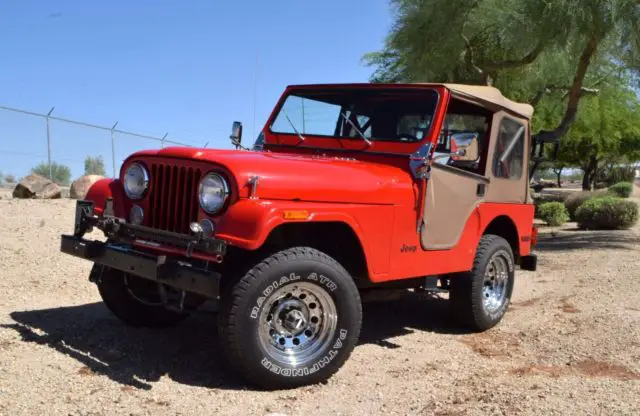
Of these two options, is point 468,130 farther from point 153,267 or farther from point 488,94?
point 153,267

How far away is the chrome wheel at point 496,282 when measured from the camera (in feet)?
19.2

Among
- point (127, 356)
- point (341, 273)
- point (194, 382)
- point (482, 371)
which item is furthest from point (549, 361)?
point (127, 356)

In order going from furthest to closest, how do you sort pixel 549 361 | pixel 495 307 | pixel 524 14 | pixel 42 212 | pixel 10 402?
pixel 524 14 → pixel 42 212 → pixel 495 307 → pixel 549 361 → pixel 10 402

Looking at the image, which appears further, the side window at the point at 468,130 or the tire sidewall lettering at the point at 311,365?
the side window at the point at 468,130

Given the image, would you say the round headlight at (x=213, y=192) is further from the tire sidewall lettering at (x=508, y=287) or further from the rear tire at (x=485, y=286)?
the tire sidewall lettering at (x=508, y=287)

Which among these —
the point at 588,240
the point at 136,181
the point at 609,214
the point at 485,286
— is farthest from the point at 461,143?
the point at 609,214

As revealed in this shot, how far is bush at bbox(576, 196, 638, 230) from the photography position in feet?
49.7

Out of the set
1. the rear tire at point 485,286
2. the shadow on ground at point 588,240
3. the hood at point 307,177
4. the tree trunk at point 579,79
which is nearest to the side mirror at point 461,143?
the hood at point 307,177

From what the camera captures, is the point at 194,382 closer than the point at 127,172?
Yes

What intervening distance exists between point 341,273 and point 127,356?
5.37 ft

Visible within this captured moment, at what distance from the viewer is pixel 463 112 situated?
556 centimetres

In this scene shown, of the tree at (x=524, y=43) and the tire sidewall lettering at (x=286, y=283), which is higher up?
the tree at (x=524, y=43)

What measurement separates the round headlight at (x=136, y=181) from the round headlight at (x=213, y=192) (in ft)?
2.17

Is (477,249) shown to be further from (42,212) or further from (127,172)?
(42,212)
